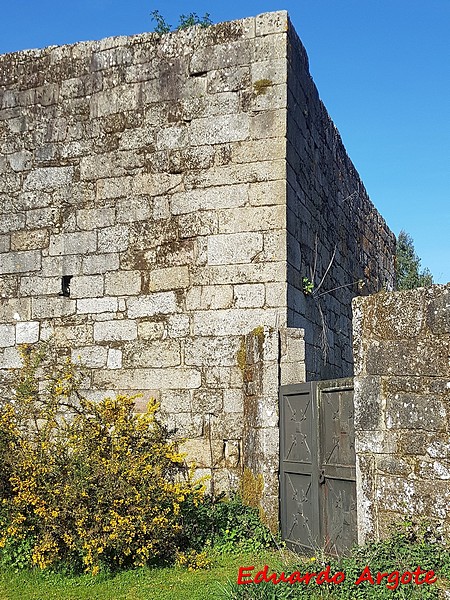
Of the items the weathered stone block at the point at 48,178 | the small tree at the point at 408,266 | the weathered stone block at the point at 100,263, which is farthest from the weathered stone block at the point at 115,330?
the small tree at the point at 408,266

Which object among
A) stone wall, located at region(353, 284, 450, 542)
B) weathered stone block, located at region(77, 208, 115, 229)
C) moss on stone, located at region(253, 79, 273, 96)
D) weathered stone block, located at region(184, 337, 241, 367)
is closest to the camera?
stone wall, located at region(353, 284, 450, 542)

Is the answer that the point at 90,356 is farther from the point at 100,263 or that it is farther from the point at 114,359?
the point at 100,263

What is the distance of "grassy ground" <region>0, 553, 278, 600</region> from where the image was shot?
514cm

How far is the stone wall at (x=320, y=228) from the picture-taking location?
7.37 meters

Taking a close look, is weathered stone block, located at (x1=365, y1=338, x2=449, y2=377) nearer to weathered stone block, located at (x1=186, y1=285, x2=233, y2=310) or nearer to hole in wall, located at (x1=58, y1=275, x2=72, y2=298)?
weathered stone block, located at (x1=186, y1=285, x2=233, y2=310)

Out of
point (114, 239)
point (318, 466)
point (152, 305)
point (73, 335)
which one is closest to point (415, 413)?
point (318, 466)

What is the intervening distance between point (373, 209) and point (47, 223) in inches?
248

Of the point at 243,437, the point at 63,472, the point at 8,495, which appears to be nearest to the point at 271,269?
the point at 243,437

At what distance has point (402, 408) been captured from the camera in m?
4.66

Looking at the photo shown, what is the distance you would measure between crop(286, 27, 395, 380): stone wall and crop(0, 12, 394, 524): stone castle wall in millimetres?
49

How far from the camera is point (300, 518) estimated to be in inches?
236

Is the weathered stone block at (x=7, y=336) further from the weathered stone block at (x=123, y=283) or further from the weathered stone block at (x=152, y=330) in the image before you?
the weathered stone block at (x=152, y=330)

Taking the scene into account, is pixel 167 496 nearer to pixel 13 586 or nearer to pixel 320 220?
pixel 13 586

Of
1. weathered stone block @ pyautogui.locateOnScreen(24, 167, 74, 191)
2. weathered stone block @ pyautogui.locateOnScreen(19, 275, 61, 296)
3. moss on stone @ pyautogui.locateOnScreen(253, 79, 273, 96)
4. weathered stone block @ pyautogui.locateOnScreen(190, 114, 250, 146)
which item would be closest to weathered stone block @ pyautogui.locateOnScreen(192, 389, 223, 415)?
weathered stone block @ pyautogui.locateOnScreen(19, 275, 61, 296)
